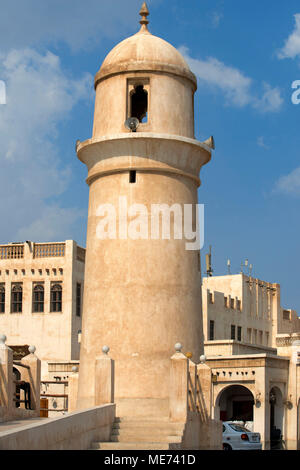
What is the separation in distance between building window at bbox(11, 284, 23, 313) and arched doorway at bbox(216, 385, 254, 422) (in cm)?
1301

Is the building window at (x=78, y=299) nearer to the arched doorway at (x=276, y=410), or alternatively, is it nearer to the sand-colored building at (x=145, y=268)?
the arched doorway at (x=276, y=410)

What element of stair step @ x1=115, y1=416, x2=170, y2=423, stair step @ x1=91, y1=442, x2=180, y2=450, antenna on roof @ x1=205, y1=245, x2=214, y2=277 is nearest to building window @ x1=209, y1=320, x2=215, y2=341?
antenna on roof @ x1=205, y1=245, x2=214, y2=277

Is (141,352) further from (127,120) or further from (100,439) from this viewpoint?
(127,120)

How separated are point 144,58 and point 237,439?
14841 mm

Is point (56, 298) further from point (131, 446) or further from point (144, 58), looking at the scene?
point (131, 446)

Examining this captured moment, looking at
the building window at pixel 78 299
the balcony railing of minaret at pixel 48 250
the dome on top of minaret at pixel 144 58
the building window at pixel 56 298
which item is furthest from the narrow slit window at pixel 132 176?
the building window at pixel 78 299

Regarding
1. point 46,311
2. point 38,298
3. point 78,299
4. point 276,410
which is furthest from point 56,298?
point 276,410

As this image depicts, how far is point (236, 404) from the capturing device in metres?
39.7

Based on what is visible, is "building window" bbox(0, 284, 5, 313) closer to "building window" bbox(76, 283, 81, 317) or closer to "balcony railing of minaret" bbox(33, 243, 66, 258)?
"balcony railing of minaret" bbox(33, 243, 66, 258)

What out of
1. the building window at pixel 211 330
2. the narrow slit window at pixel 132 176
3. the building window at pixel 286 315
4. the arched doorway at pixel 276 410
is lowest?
the arched doorway at pixel 276 410

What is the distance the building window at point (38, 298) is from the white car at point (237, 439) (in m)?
18.9

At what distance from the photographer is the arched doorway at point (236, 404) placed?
3903 centimetres

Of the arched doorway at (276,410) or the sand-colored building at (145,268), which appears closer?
the sand-colored building at (145,268)
